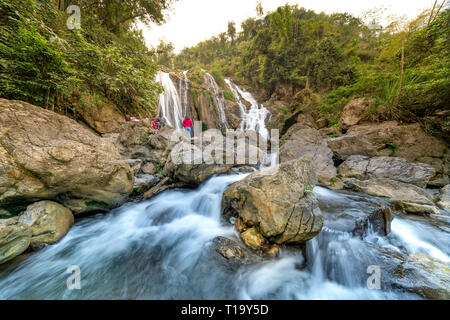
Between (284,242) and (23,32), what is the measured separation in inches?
207

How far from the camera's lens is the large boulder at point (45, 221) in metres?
2.43

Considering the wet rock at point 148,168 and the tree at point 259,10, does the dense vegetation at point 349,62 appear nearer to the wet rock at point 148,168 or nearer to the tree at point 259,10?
the tree at point 259,10

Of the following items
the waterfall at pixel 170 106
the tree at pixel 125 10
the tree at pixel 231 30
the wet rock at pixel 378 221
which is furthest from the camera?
the tree at pixel 231 30

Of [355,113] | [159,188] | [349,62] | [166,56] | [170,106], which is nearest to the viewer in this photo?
[159,188]

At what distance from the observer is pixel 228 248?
8.15ft

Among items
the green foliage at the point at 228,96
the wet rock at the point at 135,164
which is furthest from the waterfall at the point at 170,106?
the wet rock at the point at 135,164

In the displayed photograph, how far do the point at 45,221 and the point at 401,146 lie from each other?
10115mm

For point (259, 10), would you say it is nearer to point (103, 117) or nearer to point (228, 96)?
point (228, 96)

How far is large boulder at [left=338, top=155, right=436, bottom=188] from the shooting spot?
4656 mm

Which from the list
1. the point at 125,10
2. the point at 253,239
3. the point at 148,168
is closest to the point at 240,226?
the point at 253,239

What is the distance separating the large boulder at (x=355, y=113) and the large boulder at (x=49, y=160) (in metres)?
10.1

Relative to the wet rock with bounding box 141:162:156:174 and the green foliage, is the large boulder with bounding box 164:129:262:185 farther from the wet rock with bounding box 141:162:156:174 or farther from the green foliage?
the green foliage

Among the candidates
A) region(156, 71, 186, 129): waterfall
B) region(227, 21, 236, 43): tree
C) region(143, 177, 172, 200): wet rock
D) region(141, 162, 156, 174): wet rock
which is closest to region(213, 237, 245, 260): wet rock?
region(143, 177, 172, 200): wet rock
